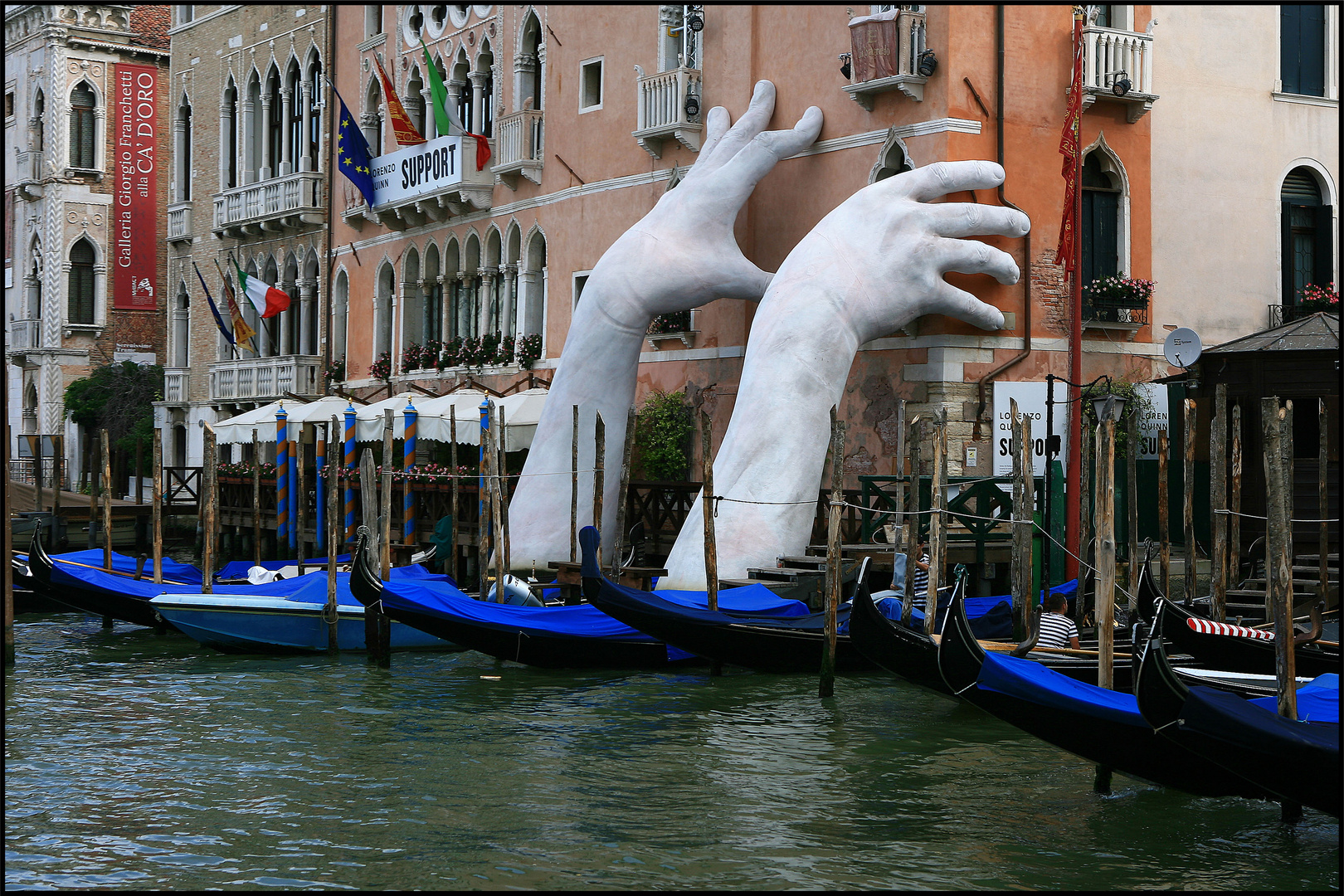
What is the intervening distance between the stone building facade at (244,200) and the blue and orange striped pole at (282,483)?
1992 mm

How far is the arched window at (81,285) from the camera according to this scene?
3016 cm

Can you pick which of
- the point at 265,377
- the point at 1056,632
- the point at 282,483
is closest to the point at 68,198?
the point at 265,377

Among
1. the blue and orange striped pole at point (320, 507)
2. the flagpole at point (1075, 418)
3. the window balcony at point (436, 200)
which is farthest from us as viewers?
the window balcony at point (436, 200)

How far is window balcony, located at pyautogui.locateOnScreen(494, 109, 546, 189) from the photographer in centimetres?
1820

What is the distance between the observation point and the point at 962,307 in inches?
528

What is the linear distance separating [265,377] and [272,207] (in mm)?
2414

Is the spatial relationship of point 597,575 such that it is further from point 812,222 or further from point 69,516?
point 69,516

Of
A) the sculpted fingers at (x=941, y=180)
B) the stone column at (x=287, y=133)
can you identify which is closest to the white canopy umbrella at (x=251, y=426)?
the stone column at (x=287, y=133)

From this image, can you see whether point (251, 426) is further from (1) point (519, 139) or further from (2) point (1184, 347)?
(2) point (1184, 347)

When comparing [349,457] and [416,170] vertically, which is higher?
[416,170]

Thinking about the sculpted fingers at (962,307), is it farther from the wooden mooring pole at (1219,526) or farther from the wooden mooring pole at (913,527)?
the wooden mooring pole at (1219,526)

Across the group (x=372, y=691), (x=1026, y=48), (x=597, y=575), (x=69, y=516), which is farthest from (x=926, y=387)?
(x=69, y=516)

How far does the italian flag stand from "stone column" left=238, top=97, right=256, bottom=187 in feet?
10.9

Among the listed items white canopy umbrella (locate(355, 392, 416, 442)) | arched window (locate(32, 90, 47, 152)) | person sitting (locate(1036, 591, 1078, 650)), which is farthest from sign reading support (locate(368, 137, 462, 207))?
arched window (locate(32, 90, 47, 152))
